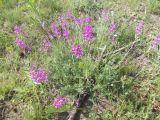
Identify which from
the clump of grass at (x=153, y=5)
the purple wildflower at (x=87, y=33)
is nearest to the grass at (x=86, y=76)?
the purple wildflower at (x=87, y=33)

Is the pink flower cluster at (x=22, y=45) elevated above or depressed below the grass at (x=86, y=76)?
above

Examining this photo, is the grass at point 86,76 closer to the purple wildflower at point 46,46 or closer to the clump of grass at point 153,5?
the purple wildflower at point 46,46

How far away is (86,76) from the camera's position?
3.27 meters

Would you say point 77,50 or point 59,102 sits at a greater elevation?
point 77,50

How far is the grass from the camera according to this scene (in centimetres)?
331

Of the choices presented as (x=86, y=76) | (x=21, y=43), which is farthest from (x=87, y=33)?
(x=21, y=43)

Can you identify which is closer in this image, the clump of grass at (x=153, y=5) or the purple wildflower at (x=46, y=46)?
the purple wildflower at (x=46, y=46)

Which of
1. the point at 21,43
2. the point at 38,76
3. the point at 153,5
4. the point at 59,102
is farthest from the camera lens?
the point at 153,5

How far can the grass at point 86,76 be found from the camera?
3312 mm

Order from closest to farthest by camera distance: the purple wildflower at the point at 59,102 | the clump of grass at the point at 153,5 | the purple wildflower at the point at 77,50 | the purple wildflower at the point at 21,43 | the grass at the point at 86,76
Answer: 1. the purple wildflower at the point at 59,102
2. the purple wildflower at the point at 77,50
3. the grass at the point at 86,76
4. the purple wildflower at the point at 21,43
5. the clump of grass at the point at 153,5

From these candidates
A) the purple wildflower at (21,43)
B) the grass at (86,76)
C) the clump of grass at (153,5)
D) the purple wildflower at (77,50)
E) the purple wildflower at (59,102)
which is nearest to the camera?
the purple wildflower at (59,102)

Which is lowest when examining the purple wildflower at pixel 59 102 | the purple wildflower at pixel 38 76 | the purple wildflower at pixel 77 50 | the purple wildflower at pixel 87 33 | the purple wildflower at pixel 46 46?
the purple wildflower at pixel 59 102

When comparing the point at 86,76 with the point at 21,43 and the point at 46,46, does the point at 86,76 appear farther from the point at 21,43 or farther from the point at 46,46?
the point at 21,43

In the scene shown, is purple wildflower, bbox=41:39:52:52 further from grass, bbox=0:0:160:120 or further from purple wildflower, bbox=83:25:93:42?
purple wildflower, bbox=83:25:93:42
